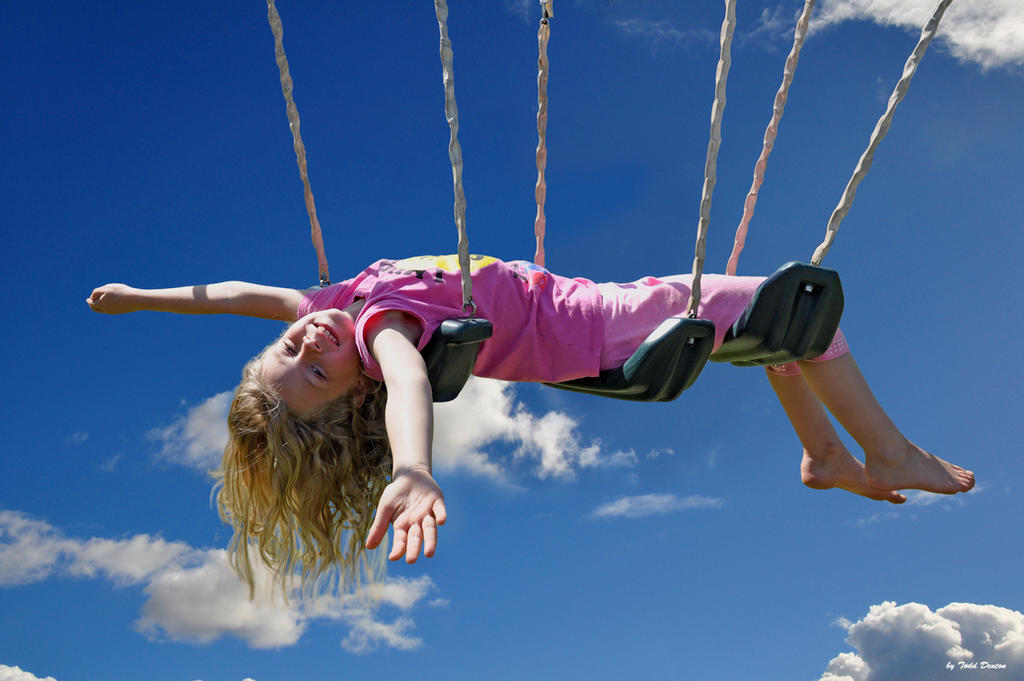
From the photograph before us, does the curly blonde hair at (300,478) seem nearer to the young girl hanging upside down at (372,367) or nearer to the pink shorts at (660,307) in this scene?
the young girl hanging upside down at (372,367)

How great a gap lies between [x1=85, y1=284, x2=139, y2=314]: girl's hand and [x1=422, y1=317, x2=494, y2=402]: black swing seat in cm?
100

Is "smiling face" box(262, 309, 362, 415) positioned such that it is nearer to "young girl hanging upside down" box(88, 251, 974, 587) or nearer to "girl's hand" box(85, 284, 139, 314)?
"young girl hanging upside down" box(88, 251, 974, 587)

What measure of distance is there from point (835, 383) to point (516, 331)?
950mm

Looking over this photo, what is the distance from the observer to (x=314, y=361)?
2535mm

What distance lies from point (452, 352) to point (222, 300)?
76cm

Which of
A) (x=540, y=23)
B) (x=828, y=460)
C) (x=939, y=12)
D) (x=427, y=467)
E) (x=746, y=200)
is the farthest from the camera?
(x=828, y=460)

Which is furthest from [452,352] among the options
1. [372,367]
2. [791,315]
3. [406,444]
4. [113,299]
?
[113,299]

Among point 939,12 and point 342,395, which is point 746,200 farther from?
point 342,395

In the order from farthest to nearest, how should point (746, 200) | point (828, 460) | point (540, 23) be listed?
1. point (828, 460)
2. point (746, 200)
3. point (540, 23)

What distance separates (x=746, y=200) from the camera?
268 centimetres

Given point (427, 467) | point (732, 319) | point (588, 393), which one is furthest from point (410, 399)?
point (732, 319)

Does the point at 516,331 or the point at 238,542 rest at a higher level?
the point at 516,331

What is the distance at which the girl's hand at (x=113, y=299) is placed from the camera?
2.76 meters

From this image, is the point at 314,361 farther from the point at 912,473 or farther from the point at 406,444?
the point at 912,473
